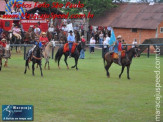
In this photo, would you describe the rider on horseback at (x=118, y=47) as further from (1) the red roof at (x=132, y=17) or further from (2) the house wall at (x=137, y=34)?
(2) the house wall at (x=137, y=34)

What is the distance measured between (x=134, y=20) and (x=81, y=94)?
→ 33.1 m

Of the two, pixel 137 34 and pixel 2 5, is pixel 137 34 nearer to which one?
pixel 137 34

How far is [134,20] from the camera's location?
161 feet

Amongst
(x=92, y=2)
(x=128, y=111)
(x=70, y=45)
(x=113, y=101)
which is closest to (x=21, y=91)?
(x=113, y=101)

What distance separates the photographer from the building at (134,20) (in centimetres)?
4656

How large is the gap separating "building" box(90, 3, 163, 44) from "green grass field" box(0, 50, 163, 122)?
20.8 metres

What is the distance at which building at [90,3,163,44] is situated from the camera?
153ft

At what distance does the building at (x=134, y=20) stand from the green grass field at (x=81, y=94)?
68.2 feet

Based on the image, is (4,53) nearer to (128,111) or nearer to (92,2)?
(128,111)

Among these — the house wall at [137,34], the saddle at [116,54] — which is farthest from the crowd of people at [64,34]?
the saddle at [116,54]

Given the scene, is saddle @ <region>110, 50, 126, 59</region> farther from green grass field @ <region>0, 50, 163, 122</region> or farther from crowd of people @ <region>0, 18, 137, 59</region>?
crowd of people @ <region>0, 18, 137, 59</region>

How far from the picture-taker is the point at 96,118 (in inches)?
498

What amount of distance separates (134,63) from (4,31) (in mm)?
10899

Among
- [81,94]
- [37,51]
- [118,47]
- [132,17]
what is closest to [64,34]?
[132,17]
